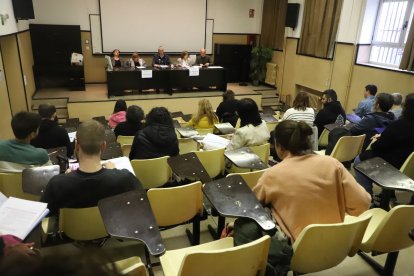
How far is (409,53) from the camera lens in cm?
509

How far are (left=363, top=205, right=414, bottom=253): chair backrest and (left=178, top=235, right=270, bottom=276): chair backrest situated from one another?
0.73 metres

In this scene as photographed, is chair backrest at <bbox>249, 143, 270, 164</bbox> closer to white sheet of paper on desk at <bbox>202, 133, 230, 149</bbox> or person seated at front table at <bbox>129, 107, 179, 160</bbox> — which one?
white sheet of paper on desk at <bbox>202, 133, 230, 149</bbox>

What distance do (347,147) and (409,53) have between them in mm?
2933

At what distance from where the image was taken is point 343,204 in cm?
168

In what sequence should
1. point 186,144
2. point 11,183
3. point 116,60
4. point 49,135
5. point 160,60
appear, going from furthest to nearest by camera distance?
point 160,60 < point 116,60 < point 186,144 < point 49,135 < point 11,183

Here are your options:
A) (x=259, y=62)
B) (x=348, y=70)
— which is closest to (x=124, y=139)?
(x=348, y=70)

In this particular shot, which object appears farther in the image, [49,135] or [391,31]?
[391,31]

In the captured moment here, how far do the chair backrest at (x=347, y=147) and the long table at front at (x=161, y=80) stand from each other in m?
4.88

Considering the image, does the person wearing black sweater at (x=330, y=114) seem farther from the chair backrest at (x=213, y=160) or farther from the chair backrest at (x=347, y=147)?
the chair backrest at (x=213, y=160)

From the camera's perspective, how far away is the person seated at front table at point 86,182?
5.65 feet

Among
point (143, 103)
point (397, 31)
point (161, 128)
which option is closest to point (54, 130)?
point (161, 128)

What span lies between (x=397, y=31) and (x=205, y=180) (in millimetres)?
5188

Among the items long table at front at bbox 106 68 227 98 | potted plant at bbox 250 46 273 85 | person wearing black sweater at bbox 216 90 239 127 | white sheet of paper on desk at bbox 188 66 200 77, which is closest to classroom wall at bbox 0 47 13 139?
long table at front at bbox 106 68 227 98

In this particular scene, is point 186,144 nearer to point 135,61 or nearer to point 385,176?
point 385,176
